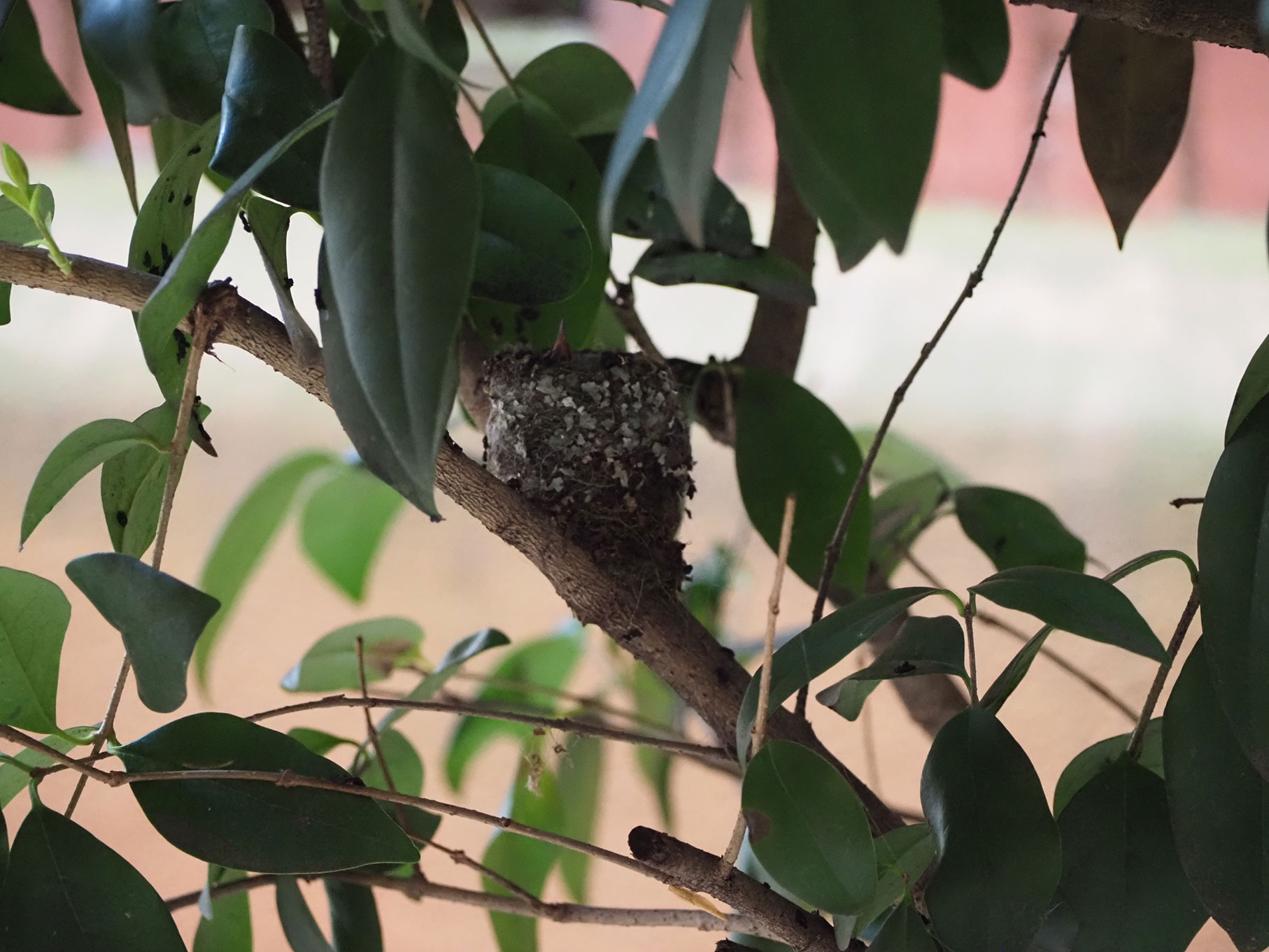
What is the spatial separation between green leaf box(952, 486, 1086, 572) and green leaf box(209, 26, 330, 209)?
17.0 inches

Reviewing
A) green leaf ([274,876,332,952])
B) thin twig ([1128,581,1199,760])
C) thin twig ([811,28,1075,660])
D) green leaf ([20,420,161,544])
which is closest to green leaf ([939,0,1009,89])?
thin twig ([811,28,1075,660])

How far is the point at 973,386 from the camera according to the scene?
1.66 m

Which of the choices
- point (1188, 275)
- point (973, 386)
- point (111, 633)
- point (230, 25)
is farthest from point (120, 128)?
point (1188, 275)

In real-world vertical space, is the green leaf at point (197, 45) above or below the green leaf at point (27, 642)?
above

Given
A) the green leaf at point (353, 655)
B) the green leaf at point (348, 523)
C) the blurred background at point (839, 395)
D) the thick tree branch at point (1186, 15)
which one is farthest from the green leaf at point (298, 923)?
the blurred background at point (839, 395)

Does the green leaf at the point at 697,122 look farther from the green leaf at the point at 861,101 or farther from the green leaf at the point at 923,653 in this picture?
the green leaf at the point at 923,653

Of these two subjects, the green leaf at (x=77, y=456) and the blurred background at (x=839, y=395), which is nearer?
the green leaf at (x=77, y=456)

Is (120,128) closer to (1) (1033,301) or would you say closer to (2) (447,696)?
(2) (447,696)

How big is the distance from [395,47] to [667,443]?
338 millimetres

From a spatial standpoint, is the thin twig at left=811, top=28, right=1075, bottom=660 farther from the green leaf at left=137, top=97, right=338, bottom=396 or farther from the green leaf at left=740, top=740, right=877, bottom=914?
the green leaf at left=137, top=97, right=338, bottom=396

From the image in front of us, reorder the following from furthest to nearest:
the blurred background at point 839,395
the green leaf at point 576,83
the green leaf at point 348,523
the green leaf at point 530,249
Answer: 1. the blurred background at point 839,395
2. the green leaf at point 348,523
3. the green leaf at point 576,83
4. the green leaf at point 530,249

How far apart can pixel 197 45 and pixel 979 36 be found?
1.16ft

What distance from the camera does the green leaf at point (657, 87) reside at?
0.17 metres

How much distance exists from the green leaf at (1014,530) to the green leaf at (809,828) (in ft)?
1.01
